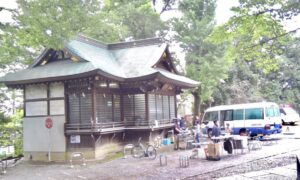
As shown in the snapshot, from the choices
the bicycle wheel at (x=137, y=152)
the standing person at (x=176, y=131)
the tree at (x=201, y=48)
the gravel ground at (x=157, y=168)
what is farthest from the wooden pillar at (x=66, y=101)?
the tree at (x=201, y=48)

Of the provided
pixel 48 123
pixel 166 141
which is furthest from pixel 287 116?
pixel 48 123

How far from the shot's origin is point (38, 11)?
10.4m

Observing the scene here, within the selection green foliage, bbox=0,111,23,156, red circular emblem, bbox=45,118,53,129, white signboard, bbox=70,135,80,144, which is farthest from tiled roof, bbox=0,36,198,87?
green foliage, bbox=0,111,23,156

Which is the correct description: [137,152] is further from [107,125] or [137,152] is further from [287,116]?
[287,116]

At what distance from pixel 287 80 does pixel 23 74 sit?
1272 inches

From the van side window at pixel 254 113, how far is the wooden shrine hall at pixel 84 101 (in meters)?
5.84

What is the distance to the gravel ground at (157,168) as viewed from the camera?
10883 millimetres

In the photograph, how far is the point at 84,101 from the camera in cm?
1591

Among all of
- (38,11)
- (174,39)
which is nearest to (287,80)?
(174,39)

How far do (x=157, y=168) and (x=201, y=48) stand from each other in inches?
714

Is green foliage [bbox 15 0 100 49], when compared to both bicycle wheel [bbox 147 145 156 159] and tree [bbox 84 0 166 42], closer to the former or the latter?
bicycle wheel [bbox 147 145 156 159]

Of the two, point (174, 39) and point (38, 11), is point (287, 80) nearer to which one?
point (174, 39)

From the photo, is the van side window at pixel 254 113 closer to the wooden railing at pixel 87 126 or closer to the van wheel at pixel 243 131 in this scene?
the van wheel at pixel 243 131

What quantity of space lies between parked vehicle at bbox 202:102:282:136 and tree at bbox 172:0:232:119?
5365 mm
